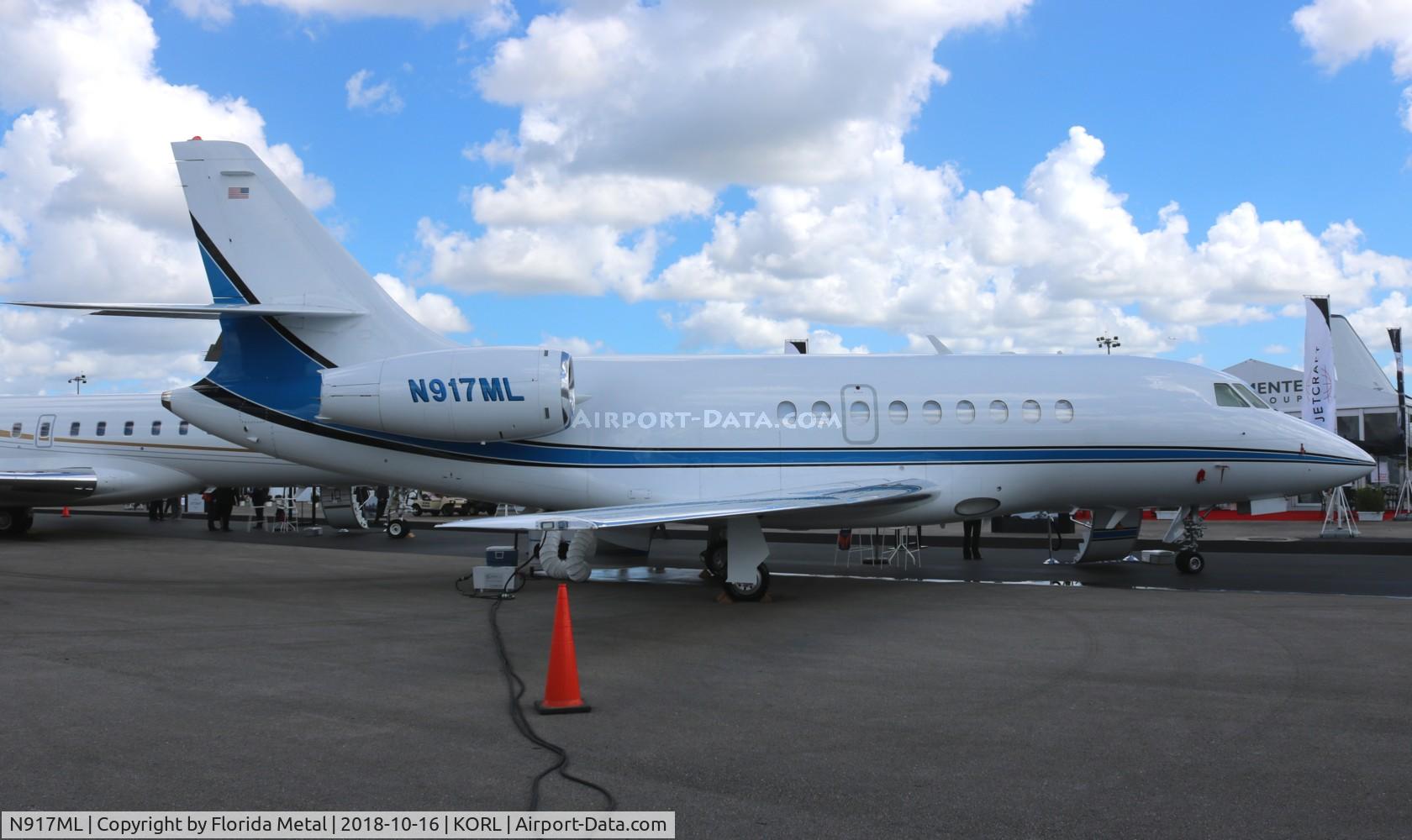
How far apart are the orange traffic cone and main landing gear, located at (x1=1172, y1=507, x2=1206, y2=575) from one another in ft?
40.6

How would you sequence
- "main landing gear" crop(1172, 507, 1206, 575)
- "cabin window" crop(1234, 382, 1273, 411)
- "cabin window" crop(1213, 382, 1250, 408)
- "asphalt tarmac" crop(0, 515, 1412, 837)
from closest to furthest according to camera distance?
"asphalt tarmac" crop(0, 515, 1412, 837)
"cabin window" crop(1213, 382, 1250, 408)
"cabin window" crop(1234, 382, 1273, 411)
"main landing gear" crop(1172, 507, 1206, 575)

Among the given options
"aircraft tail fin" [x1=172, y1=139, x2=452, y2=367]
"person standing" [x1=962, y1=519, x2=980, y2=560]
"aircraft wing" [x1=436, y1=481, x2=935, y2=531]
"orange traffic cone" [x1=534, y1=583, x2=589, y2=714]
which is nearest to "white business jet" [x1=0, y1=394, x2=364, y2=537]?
"aircraft tail fin" [x1=172, y1=139, x2=452, y2=367]

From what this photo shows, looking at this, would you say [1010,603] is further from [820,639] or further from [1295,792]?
[1295,792]

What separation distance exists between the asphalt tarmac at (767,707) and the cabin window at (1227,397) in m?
2.80

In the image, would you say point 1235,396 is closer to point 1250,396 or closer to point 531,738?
point 1250,396

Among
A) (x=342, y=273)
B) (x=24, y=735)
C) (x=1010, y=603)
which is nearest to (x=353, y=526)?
(x=342, y=273)

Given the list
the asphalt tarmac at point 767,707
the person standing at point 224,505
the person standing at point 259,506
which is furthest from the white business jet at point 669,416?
the person standing at point 224,505

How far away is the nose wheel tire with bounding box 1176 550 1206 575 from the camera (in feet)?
52.2

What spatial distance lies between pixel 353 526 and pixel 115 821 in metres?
23.6

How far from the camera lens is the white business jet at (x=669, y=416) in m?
13.7

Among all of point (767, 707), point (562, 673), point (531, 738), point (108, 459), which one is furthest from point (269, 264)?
point (108, 459)

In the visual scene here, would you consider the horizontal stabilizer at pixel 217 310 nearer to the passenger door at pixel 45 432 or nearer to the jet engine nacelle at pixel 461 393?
the jet engine nacelle at pixel 461 393

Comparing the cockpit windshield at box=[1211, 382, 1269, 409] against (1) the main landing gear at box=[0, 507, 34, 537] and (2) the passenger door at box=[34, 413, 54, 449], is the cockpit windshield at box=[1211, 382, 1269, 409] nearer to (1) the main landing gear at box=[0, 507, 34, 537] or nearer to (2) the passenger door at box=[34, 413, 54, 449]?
(2) the passenger door at box=[34, 413, 54, 449]

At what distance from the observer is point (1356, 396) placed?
41969mm
